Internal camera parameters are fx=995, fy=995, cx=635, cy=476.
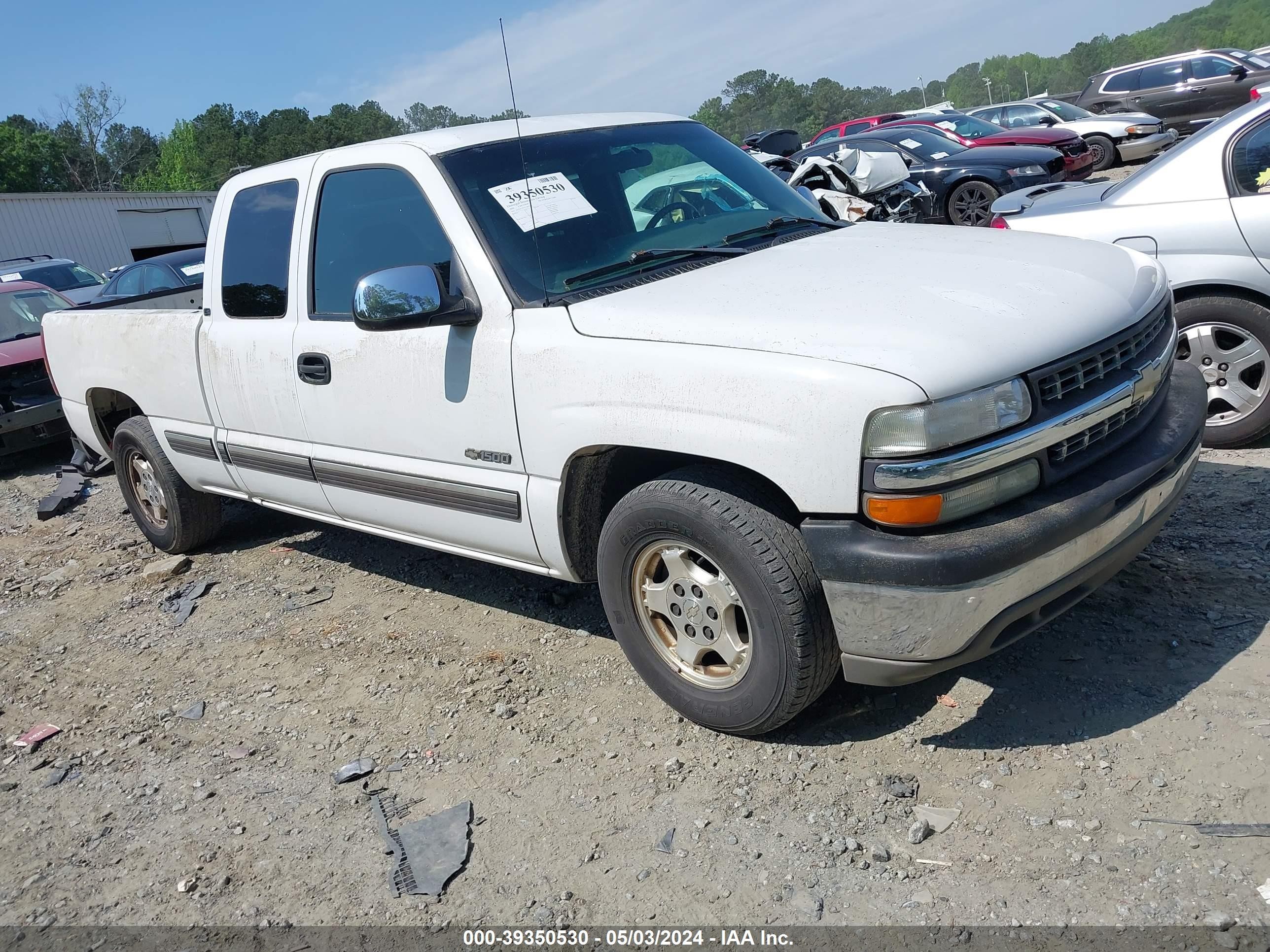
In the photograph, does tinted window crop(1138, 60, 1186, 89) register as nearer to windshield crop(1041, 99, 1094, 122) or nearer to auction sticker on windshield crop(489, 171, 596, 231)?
windshield crop(1041, 99, 1094, 122)

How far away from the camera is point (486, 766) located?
325cm

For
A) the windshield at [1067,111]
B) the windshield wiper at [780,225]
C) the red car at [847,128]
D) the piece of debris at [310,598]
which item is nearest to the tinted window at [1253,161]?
the windshield wiper at [780,225]

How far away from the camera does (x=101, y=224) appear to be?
108 ft

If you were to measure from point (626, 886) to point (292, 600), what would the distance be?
2.89 meters

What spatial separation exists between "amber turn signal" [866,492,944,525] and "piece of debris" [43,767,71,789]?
306 centimetres

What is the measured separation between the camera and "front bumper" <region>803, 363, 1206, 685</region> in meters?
2.50

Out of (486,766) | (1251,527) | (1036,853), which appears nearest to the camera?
(1036,853)

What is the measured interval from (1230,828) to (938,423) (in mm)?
1235

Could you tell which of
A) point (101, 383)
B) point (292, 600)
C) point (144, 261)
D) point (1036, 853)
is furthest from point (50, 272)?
point (1036, 853)

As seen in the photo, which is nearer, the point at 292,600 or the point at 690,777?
the point at 690,777

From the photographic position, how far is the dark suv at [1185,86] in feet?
62.4

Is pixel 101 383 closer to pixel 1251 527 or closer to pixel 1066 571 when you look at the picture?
pixel 1066 571

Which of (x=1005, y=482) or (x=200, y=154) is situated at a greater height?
(x=200, y=154)

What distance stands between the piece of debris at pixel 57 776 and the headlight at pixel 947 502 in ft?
9.98
